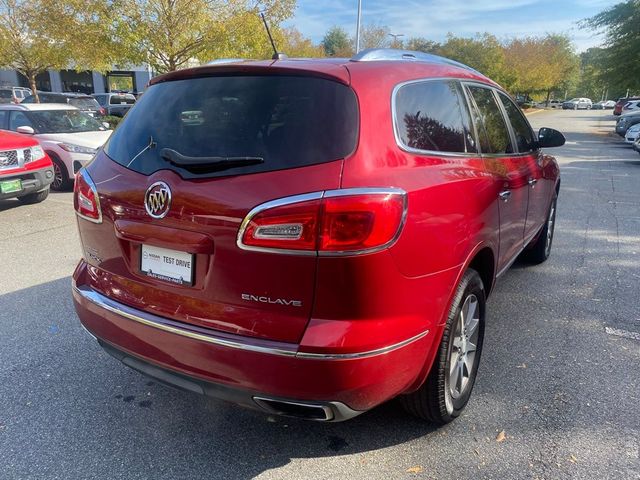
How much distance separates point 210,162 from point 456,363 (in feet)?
5.35

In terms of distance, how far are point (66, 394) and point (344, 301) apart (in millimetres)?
1984

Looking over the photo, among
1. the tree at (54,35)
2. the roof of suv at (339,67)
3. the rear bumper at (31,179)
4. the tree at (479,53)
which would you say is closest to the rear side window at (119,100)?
the tree at (54,35)

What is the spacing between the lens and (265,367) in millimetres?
1976

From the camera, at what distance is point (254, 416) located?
2.78 m

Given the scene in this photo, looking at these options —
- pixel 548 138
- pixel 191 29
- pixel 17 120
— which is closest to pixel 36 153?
pixel 17 120

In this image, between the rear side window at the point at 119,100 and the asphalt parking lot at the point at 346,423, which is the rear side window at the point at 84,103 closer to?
the rear side window at the point at 119,100

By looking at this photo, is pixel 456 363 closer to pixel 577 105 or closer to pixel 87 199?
pixel 87 199

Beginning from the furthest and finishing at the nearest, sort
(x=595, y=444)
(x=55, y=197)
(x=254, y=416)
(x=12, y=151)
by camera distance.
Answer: (x=55, y=197), (x=12, y=151), (x=254, y=416), (x=595, y=444)

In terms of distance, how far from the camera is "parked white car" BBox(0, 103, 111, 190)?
901 cm

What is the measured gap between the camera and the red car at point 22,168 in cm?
704

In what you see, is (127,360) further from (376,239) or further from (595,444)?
(595,444)

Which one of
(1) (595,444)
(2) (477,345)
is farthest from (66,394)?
(1) (595,444)

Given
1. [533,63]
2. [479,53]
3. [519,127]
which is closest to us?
[519,127]

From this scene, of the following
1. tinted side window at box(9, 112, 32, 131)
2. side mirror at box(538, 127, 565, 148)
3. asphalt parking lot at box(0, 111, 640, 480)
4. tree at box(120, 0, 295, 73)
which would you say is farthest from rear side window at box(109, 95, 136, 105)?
side mirror at box(538, 127, 565, 148)
